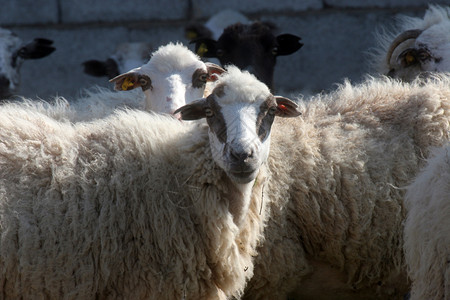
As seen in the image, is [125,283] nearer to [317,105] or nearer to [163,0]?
[317,105]

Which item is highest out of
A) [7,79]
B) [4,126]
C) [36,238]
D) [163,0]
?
[4,126]

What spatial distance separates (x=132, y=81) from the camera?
4688 millimetres

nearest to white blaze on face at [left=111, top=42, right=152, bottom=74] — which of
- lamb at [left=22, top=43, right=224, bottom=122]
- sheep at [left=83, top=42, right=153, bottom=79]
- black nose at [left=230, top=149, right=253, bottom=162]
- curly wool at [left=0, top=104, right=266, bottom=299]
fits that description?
sheep at [left=83, top=42, right=153, bottom=79]

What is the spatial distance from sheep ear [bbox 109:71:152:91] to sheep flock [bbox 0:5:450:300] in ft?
0.96

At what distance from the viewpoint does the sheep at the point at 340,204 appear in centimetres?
371

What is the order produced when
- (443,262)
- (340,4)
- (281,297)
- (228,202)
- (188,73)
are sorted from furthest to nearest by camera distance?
(340,4) → (188,73) → (281,297) → (228,202) → (443,262)

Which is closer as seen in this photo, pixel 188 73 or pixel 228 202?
pixel 228 202

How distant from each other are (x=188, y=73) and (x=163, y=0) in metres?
3.71

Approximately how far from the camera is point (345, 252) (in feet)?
12.5

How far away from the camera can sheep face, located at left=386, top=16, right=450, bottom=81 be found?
18.0 feet

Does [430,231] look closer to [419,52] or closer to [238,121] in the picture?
[238,121]

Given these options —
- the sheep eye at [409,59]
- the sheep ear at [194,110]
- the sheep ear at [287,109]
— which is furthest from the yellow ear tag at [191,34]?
the sheep ear at [194,110]

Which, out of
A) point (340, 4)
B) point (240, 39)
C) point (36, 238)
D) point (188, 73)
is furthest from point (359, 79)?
point (36, 238)

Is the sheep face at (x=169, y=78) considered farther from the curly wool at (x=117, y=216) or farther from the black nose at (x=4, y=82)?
the black nose at (x=4, y=82)
